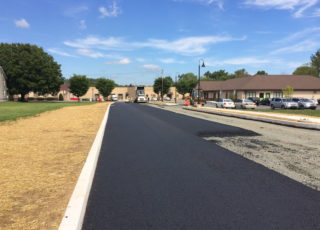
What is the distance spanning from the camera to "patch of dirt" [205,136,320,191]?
17.0 feet

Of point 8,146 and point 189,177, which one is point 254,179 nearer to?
point 189,177

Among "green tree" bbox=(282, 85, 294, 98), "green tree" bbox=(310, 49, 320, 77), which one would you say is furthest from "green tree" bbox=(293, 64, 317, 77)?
"green tree" bbox=(282, 85, 294, 98)

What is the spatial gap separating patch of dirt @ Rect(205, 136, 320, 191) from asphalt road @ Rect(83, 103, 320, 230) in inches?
14.6

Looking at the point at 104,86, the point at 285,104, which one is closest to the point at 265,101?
the point at 285,104

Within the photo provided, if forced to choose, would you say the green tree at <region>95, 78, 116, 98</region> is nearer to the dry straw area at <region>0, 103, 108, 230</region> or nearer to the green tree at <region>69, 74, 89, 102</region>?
the green tree at <region>69, 74, 89, 102</region>

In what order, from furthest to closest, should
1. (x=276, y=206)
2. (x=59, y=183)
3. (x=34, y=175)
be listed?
(x=34, y=175)
(x=59, y=183)
(x=276, y=206)

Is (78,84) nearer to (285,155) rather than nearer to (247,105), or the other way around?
(247,105)

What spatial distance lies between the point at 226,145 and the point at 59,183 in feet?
18.7

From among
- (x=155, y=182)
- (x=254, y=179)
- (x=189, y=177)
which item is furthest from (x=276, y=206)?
(x=155, y=182)

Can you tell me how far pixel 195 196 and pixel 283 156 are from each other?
12.9ft

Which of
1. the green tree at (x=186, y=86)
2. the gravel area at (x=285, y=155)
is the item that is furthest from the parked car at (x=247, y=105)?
Answer: the green tree at (x=186, y=86)

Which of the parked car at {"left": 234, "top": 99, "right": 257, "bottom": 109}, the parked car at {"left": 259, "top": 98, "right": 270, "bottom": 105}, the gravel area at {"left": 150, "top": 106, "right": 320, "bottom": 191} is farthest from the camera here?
the parked car at {"left": 259, "top": 98, "right": 270, "bottom": 105}

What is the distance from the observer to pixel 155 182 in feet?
15.4

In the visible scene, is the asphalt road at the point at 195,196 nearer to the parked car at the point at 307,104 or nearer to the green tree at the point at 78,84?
the parked car at the point at 307,104
